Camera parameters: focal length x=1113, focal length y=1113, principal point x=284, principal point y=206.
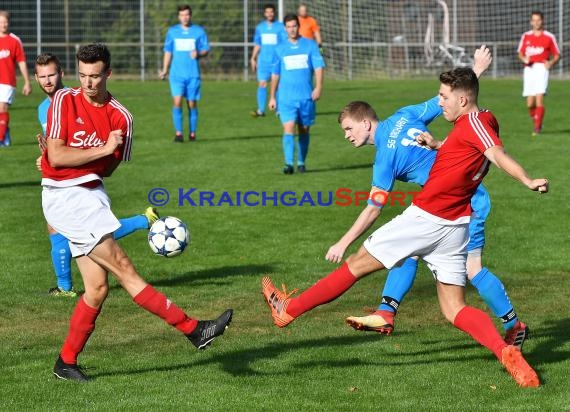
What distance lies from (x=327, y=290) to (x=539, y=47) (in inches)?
615

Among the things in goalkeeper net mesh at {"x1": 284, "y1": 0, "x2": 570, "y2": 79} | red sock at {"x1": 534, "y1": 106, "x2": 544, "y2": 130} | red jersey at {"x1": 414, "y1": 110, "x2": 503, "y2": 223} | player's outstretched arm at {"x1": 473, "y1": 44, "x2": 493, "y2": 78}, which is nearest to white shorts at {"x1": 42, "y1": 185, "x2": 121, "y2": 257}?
red jersey at {"x1": 414, "y1": 110, "x2": 503, "y2": 223}

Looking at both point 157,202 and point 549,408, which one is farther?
point 157,202

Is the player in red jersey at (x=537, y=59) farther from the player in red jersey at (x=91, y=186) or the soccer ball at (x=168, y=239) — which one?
the player in red jersey at (x=91, y=186)

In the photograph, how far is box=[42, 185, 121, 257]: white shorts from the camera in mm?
6852

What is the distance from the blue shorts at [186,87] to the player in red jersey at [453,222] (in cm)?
1410

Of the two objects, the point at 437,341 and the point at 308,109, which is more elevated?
the point at 308,109

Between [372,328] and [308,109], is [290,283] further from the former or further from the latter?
[308,109]

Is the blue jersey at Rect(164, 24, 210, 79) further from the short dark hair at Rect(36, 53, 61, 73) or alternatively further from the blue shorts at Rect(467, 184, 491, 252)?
the blue shorts at Rect(467, 184, 491, 252)

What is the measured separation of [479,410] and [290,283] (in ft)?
14.4

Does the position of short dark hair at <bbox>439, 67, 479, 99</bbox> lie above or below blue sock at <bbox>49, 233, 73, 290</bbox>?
above

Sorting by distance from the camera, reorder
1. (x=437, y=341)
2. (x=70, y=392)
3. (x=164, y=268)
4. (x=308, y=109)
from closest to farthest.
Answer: (x=70, y=392), (x=437, y=341), (x=164, y=268), (x=308, y=109)

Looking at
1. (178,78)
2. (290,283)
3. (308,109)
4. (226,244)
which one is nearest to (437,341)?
(290,283)

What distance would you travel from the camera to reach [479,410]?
6340 mm

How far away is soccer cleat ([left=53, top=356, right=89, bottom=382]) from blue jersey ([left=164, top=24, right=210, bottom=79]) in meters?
14.1
